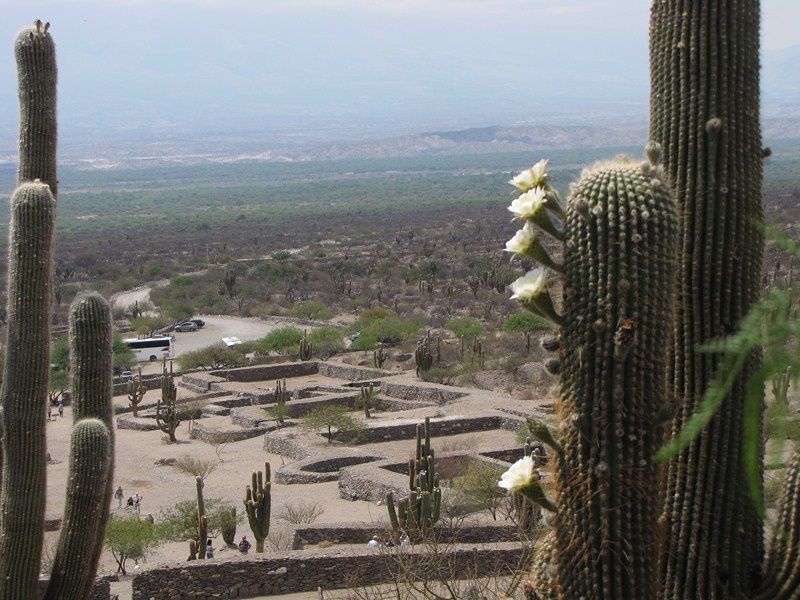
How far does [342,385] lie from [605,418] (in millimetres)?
32680

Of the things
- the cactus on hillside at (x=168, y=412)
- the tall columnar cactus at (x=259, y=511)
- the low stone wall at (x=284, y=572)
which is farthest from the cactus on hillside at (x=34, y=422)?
the cactus on hillside at (x=168, y=412)

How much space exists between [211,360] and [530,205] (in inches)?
1566

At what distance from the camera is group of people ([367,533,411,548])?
16.7 metres

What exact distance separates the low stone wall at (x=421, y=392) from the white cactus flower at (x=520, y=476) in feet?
91.6

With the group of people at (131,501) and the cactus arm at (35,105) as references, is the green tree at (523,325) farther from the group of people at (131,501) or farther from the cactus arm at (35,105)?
the cactus arm at (35,105)

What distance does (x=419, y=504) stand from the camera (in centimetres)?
1855

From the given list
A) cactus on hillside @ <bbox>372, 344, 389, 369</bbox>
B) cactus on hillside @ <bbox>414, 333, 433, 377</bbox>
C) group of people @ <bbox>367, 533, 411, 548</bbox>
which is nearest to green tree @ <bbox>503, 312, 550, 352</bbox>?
cactus on hillside @ <bbox>372, 344, 389, 369</bbox>

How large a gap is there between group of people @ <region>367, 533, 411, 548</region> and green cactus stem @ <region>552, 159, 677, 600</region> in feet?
36.9

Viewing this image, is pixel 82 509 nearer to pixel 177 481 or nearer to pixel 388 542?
pixel 388 542

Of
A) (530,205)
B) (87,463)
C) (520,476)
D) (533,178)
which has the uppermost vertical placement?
(533,178)

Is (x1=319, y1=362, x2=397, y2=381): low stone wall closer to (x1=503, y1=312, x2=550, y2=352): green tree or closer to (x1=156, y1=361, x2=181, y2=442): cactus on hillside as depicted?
(x1=156, y1=361, x2=181, y2=442): cactus on hillside

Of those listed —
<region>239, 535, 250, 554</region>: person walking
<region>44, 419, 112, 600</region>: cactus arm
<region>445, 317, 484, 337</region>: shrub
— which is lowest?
<region>239, 535, 250, 554</region>: person walking

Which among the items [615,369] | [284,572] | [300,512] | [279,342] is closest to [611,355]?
[615,369]

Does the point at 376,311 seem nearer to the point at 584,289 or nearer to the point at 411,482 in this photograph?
the point at 411,482
